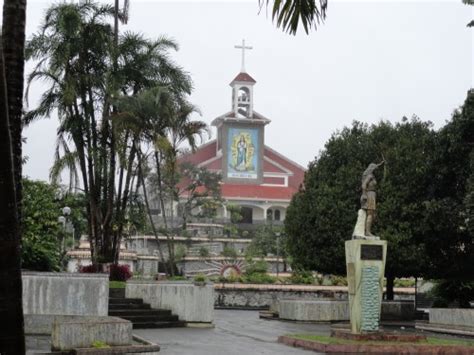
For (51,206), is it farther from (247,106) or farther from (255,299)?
(247,106)

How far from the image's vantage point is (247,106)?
81.9 m

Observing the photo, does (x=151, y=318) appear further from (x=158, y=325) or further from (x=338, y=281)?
(x=338, y=281)

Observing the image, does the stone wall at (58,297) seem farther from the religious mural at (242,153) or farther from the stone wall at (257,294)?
the religious mural at (242,153)

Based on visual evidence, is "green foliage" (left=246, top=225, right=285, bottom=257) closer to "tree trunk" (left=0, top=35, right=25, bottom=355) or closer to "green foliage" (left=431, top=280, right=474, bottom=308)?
"green foliage" (left=431, top=280, right=474, bottom=308)

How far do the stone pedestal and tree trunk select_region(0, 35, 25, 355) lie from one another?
1122cm

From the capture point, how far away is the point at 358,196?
1119 inches

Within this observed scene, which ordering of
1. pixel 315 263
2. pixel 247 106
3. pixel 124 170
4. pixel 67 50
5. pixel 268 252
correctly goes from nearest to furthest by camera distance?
1. pixel 67 50
2. pixel 124 170
3. pixel 315 263
4. pixel 268 252
5. pixel 247 106

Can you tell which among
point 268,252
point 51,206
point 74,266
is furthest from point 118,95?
point 268,252

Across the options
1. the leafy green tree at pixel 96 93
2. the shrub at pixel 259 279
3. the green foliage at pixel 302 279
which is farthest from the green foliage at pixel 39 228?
the green foliage at pixel 302 279

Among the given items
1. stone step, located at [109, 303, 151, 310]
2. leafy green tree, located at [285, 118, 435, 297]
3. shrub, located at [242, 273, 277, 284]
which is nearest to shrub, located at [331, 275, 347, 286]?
shrub, located at [242, 273, 277, 284]

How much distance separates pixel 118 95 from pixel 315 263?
10994 mm

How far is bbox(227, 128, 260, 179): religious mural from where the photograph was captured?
76750 millimetres

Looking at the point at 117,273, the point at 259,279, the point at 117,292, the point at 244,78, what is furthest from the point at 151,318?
the point at 244,78

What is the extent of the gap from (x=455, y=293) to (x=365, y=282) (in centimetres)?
1384
